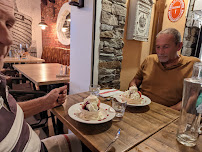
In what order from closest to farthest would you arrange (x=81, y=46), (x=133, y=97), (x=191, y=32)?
(x=133, y=97), (x=81, y=46), (x=191, y=32)

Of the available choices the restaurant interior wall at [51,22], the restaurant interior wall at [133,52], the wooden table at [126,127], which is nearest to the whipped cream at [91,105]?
the wooden table at [126,127]

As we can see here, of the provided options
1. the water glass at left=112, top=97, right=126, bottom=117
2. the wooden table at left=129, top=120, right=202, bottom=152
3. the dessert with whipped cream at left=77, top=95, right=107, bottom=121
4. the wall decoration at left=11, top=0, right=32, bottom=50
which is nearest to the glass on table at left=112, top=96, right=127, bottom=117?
the water glass at left=112, top=97, right=126, bottom=117

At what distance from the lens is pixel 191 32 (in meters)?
2.75

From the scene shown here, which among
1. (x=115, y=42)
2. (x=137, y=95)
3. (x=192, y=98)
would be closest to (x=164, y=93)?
(x=137, y=95)

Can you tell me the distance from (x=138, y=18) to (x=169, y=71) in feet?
2.96

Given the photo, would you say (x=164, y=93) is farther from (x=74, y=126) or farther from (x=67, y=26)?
(x=67, y=26)

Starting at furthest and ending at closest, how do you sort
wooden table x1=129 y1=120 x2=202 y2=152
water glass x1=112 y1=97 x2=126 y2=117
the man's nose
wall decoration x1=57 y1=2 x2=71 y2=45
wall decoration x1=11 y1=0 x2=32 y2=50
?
wall decoration x1=11 y1=0 x2=32 y2=50 → wall decoration x1=57 y1=2 x2=71 y2=45 → water glass x1=112 y1=97 x2=126 y2=117 → wooden table x1=129 y1=120 x2=202 y2=152 → the man's nose

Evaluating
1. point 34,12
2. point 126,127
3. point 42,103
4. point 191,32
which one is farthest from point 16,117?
point 34,12

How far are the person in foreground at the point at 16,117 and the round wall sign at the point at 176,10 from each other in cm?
250

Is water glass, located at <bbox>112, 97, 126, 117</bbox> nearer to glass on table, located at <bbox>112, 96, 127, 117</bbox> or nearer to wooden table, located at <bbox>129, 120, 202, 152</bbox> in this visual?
glass on table, located at <bbox>112, 96, 127, 117</bbox>

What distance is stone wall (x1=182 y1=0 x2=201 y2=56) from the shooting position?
261cm

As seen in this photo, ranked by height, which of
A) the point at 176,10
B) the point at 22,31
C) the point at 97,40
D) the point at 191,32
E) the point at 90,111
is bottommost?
the point at 90,111

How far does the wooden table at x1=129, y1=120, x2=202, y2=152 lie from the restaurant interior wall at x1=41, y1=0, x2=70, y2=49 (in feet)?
16.5

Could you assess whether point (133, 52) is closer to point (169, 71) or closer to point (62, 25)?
point (169, 71)
